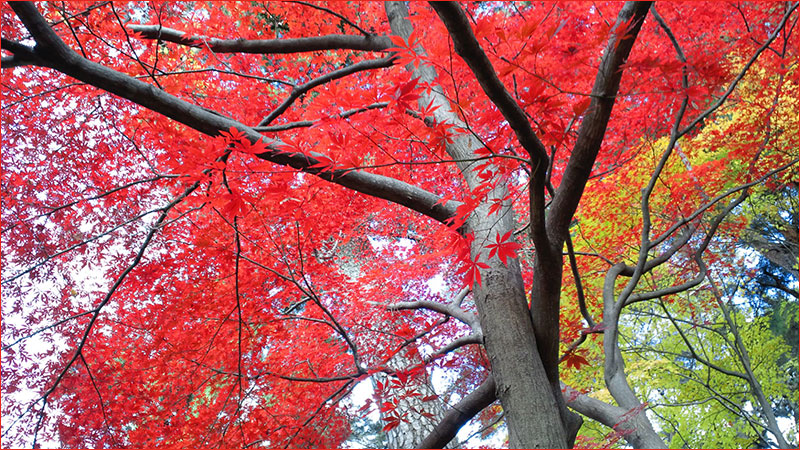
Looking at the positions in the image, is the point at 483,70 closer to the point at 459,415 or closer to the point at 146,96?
the point at 146,96

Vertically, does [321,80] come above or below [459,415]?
above

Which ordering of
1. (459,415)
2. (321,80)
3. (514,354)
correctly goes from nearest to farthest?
(514,354)
(459,415)
(321,80)

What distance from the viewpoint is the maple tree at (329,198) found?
7.25ft

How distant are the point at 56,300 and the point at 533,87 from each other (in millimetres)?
4320

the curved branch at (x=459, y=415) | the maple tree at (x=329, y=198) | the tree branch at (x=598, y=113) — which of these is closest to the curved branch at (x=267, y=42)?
the maple tree at (x=329, y=198)

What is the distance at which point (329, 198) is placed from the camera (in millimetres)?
4715

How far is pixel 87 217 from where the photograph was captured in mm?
4336

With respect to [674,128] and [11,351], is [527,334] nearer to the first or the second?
[674,128]

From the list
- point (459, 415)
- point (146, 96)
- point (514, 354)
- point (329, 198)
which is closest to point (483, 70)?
point (514, 354)

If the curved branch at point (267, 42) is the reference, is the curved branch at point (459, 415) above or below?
below

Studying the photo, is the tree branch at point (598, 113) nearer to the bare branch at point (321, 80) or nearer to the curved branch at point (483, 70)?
the curved branch at point (483, 70)

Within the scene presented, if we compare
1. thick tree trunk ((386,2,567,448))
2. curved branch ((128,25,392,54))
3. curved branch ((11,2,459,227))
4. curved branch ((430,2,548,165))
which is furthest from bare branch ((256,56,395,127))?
curved branch ((430,2,548,165))

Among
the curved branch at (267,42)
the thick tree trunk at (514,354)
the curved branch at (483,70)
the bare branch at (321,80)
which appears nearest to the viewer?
the curved branch at (483,70)

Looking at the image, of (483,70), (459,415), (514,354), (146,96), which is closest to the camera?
(483,70)
